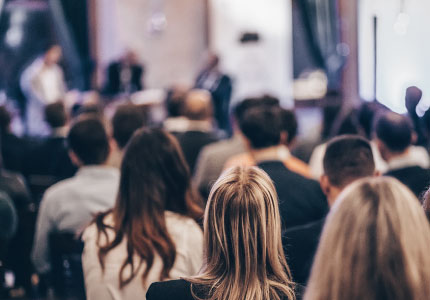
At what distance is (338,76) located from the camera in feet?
33.9

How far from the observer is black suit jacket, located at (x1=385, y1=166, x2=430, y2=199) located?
10.5 ft

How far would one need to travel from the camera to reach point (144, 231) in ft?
7.47

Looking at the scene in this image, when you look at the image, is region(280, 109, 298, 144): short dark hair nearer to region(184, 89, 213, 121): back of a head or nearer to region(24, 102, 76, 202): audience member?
region(184, 89, 213, 121): back of a head

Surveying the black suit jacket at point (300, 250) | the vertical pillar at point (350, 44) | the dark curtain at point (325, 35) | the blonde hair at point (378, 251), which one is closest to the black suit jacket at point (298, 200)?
the black suit jacket at point (300, 250)

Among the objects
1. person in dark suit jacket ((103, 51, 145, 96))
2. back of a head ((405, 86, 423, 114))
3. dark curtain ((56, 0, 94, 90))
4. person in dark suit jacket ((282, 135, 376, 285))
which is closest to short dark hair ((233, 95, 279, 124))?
back of a head ((405, 86, 423, 114))

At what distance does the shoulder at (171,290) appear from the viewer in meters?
1.63

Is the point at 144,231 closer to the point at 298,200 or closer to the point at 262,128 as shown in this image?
the point at 298,200

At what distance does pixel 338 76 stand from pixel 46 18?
567 centimetres

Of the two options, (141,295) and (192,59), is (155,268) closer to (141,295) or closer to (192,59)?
(141,295)

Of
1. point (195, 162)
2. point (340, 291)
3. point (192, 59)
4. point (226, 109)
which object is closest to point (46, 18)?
point (192, 59)

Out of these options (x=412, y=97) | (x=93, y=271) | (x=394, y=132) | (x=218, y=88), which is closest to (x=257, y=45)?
(x=218, y=88)

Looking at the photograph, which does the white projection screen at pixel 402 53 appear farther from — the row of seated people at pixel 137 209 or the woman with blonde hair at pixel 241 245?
the woman with blonde hair at pixel 241 245

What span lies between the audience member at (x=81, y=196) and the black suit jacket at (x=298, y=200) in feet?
2.75

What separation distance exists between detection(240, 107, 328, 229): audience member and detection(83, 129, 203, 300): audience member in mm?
534
